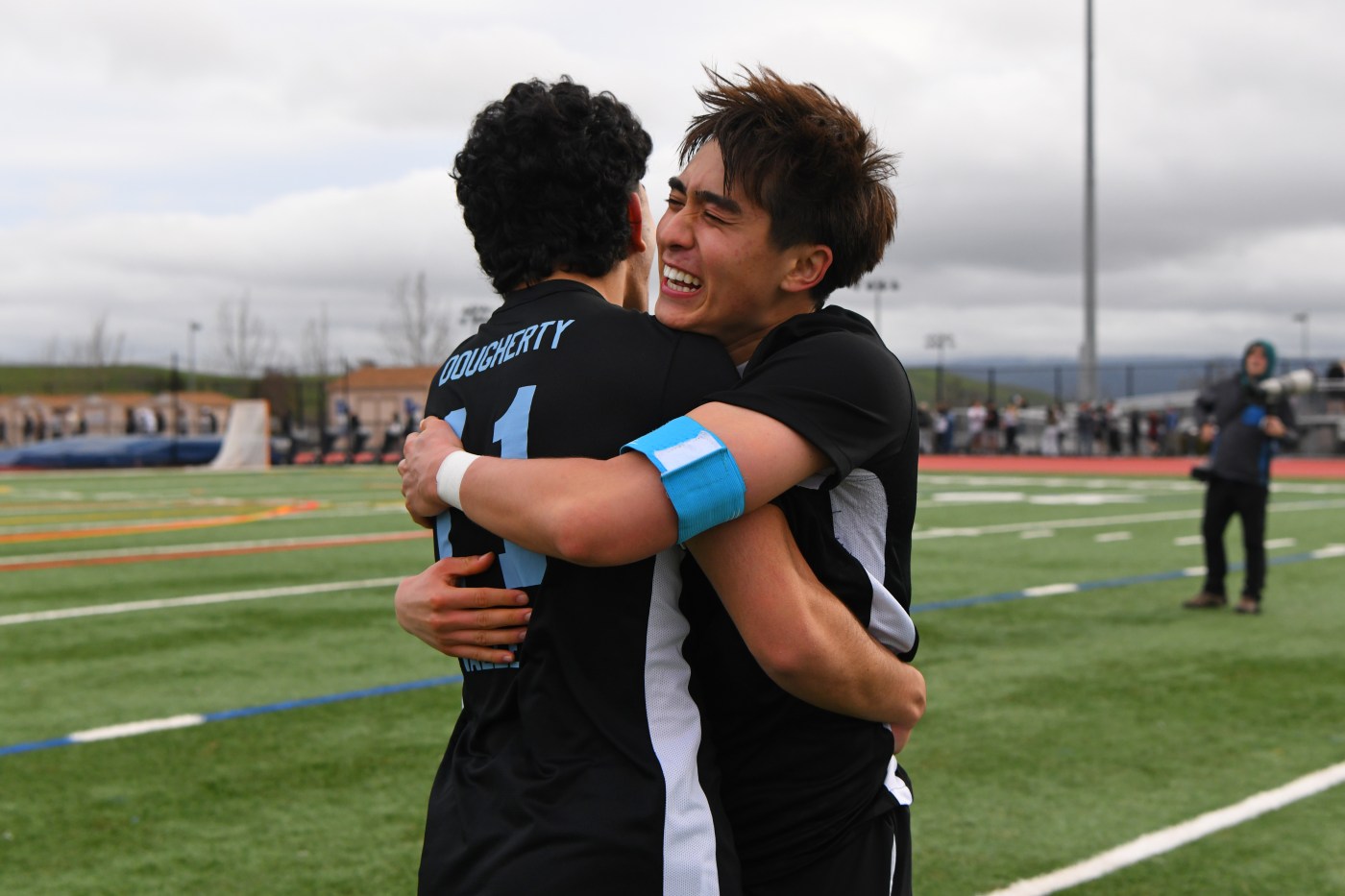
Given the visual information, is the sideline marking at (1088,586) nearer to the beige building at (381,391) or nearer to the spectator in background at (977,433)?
the spectator in background at (977,433)

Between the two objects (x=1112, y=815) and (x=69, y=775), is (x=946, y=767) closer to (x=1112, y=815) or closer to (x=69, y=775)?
(x=1112, y=815)

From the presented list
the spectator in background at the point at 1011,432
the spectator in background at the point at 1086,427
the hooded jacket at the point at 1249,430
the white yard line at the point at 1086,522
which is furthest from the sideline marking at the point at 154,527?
the spectator in background at the point at 1011,432

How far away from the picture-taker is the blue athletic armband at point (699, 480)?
Result: 165 centimetres

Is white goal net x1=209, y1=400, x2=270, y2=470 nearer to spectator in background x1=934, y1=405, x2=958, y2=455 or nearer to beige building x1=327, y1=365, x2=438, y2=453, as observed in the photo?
spectator in background x1=934, y1=405, x2=958, y2=455

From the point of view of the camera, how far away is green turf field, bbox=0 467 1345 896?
446 cm

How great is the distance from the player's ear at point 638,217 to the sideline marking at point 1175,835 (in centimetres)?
275

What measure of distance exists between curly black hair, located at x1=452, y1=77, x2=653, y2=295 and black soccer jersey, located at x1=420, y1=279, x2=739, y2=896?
20 cm

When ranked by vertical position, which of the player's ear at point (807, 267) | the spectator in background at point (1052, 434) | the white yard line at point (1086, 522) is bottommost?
the white yard line at point (1086, 522)

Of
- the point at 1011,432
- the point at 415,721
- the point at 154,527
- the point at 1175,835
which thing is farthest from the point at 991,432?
the point at 1175,835

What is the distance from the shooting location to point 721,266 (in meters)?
1.88

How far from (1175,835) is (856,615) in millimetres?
3334

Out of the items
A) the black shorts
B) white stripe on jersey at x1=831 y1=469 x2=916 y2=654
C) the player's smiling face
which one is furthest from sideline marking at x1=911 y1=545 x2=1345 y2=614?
the player's smiling face

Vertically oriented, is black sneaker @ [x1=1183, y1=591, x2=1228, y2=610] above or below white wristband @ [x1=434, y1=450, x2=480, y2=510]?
below

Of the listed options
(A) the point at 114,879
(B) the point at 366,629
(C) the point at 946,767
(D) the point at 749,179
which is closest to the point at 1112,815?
(C) the point at 946,767
